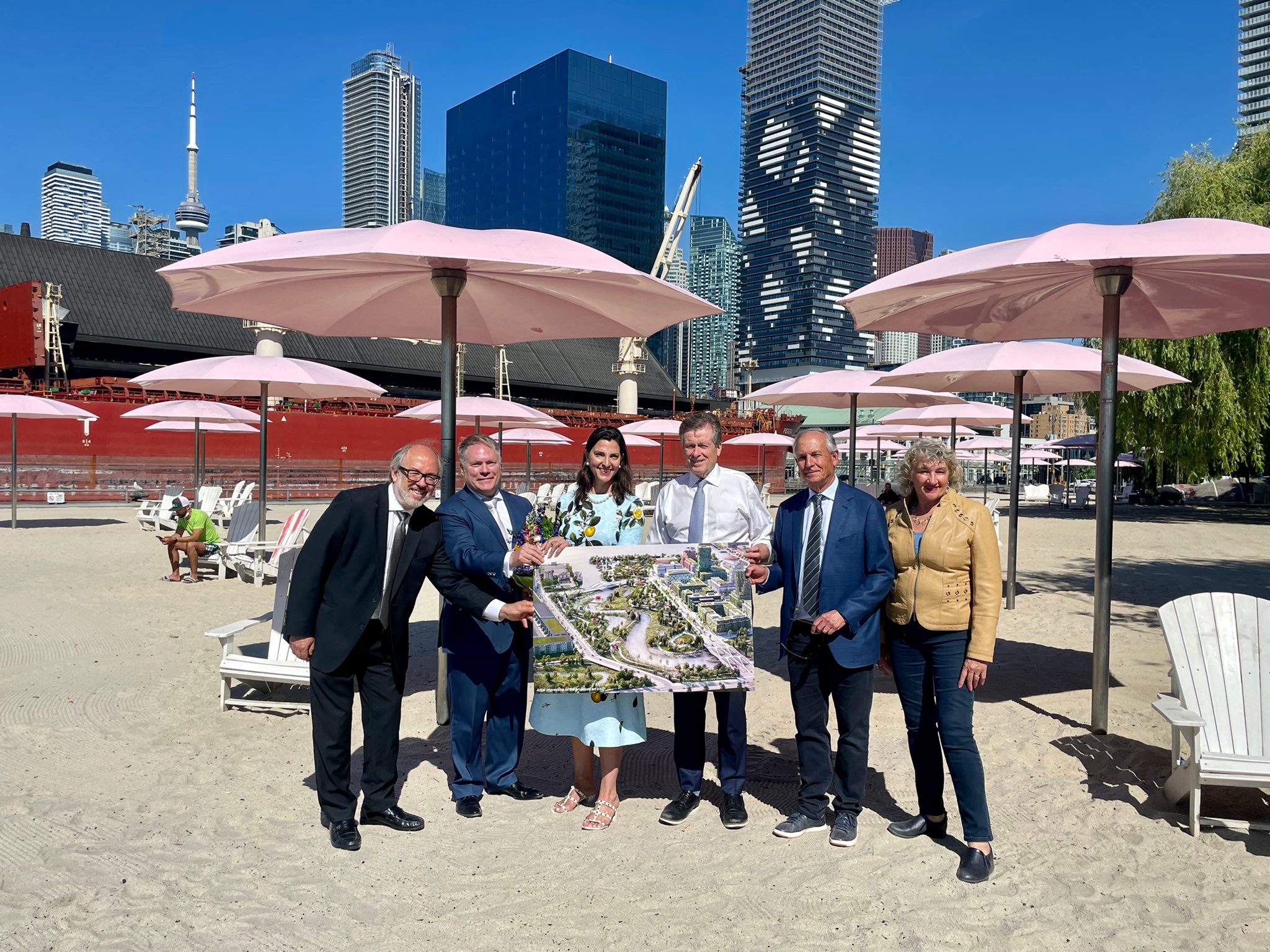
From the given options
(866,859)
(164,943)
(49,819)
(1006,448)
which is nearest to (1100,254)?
(866,859)

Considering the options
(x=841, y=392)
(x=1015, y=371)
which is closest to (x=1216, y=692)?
(x=1015, y=371)

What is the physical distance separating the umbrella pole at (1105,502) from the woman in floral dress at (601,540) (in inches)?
111

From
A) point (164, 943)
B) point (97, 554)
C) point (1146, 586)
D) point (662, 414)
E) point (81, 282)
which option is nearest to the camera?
point (164, 943)

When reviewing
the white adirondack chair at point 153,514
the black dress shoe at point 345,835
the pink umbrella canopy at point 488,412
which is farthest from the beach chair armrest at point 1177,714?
the white adirondack chair at point 153,514

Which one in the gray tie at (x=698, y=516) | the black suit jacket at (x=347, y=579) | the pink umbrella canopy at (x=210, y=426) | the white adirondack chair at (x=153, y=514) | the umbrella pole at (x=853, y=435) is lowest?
the white adirondack chair at (x=153, y=514)

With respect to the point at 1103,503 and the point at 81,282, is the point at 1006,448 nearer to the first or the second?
the point at 1103,503

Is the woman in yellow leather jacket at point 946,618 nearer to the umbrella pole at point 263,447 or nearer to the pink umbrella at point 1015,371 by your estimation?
the pink umbrella at point 1015,371

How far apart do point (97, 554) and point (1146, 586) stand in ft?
44.2

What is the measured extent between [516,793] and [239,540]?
8.05m

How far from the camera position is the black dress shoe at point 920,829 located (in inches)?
143

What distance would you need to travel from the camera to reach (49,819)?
368 centimetres

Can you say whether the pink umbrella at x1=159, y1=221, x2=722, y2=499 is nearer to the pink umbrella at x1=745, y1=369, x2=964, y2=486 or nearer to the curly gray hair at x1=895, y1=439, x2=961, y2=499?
the curly gray hair at x1=895, y1=439, x2=961, y2=499

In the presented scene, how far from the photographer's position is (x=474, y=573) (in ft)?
12.0

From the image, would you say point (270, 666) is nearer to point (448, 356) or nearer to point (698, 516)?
point (448, 356)
